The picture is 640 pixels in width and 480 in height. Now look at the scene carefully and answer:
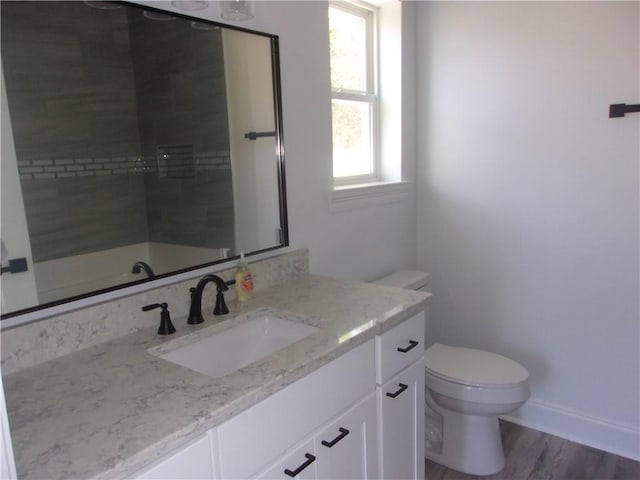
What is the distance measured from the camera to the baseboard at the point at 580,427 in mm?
2170

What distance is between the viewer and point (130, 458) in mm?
781

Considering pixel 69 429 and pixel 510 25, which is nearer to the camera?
pixel 69 429

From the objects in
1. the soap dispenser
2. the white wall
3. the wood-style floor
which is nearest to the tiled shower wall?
the soap dispenser

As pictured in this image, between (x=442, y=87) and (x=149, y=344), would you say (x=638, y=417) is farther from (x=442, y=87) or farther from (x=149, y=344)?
(x=149, y=344)

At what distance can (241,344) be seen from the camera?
146cm

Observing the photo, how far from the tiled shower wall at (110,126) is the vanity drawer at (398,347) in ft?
2.16

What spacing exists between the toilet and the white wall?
16.0 inches

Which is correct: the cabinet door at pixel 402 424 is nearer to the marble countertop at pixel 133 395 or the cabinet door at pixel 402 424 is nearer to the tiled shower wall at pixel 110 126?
the marble countertop at pixel 133 395

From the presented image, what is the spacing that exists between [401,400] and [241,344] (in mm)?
558

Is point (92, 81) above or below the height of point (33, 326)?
above

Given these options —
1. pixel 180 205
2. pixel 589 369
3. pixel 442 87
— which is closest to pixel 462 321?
pixel 589 369

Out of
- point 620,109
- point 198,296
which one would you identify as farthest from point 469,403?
point 620,109

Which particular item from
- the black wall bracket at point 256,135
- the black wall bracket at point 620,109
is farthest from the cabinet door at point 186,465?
the black wall bracket at point 620,109

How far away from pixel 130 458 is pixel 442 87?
2.29 meters
